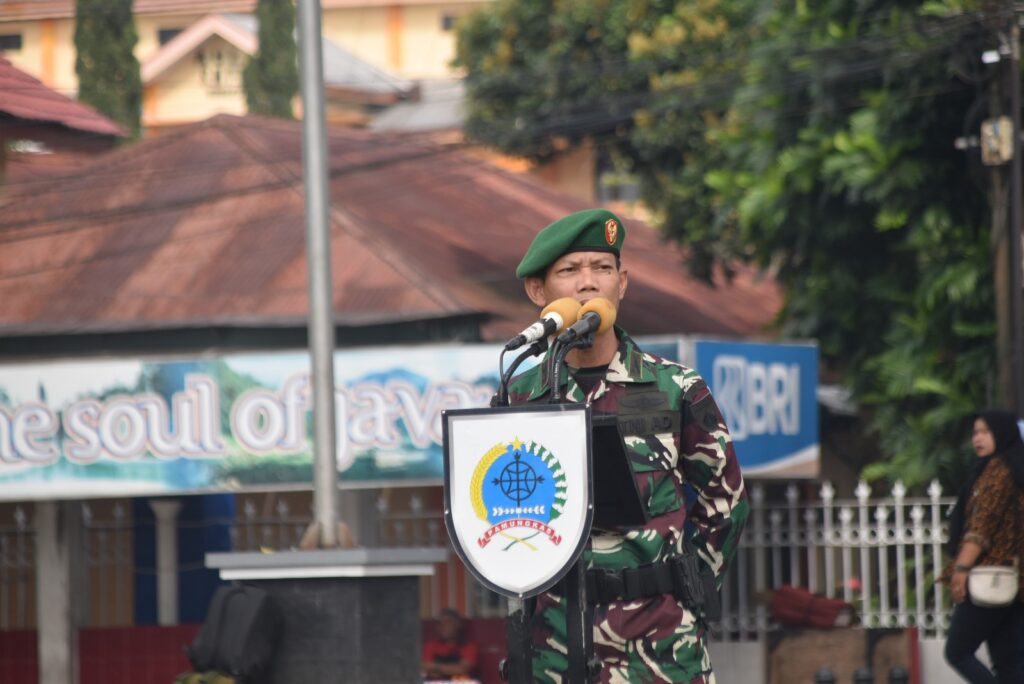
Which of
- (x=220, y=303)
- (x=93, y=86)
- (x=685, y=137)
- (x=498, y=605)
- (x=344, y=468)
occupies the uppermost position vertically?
(x=93, y=86)

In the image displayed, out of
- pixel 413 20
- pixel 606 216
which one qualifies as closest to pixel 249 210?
pixel 606 216

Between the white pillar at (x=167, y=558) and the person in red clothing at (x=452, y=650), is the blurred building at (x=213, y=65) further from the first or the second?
the person in red clothing at (x=452, y=650)

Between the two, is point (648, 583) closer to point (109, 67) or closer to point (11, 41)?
point (109, 67)

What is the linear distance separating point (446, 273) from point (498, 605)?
10.3 feet

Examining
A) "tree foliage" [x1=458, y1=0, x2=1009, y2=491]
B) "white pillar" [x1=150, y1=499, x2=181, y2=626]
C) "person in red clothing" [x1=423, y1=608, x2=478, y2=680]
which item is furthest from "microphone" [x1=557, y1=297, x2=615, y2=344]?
"white pillar" [x1=150, y1=499, x2=181, y2=626]

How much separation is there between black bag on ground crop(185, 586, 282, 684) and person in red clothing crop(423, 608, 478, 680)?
11.7 feet

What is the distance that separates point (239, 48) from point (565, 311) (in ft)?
148

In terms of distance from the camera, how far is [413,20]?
2190 inches

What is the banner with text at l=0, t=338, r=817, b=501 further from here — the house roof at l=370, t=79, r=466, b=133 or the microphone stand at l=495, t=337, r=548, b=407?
the house roof at l=370, t=79, r=466, b=133

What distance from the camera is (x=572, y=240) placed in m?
4.99

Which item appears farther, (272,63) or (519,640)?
(272,63)

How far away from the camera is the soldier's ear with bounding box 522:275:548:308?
514 cm

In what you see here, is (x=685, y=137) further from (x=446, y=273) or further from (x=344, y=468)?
(x=344, y=468)

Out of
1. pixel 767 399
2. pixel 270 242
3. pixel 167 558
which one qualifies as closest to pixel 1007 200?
pixel 767 399
